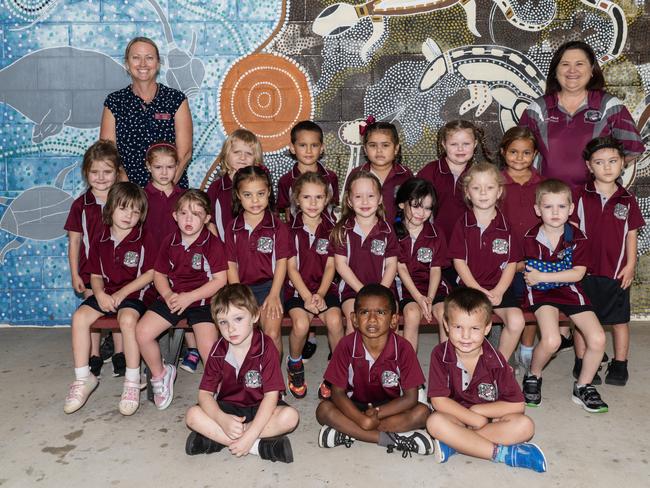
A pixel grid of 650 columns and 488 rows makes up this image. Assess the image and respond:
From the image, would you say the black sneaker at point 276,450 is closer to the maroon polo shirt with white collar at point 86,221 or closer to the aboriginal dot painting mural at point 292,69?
the maroon polo shirt with white collar at point 86,221

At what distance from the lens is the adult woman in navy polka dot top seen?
13.3ft

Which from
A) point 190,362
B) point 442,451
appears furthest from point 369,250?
point 190,362

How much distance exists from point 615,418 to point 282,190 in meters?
2.30

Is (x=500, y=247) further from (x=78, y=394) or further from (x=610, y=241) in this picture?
(x=78, y=394)

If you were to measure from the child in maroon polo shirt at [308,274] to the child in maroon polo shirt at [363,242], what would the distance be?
0.08m

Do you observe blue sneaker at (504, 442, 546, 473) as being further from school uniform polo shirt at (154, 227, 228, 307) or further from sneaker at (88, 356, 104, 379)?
sneaker at (88, 356, 104, 379)

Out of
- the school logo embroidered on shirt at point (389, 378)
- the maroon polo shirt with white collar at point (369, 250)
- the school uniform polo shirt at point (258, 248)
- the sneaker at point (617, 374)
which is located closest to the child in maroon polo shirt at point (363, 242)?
the maroon polo shirt with white collar at point (369, 250)

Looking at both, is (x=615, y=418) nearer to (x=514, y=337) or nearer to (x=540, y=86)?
(x=514, y=337)

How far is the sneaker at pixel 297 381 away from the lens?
3492 millimetres

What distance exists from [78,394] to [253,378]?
41.9 inches

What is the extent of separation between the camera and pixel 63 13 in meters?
4.54

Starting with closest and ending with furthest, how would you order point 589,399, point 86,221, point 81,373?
point 589,399 < point 81,373 < point 86,221

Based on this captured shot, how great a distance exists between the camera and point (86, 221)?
376cm

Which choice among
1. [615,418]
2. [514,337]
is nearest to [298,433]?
[514,337]
